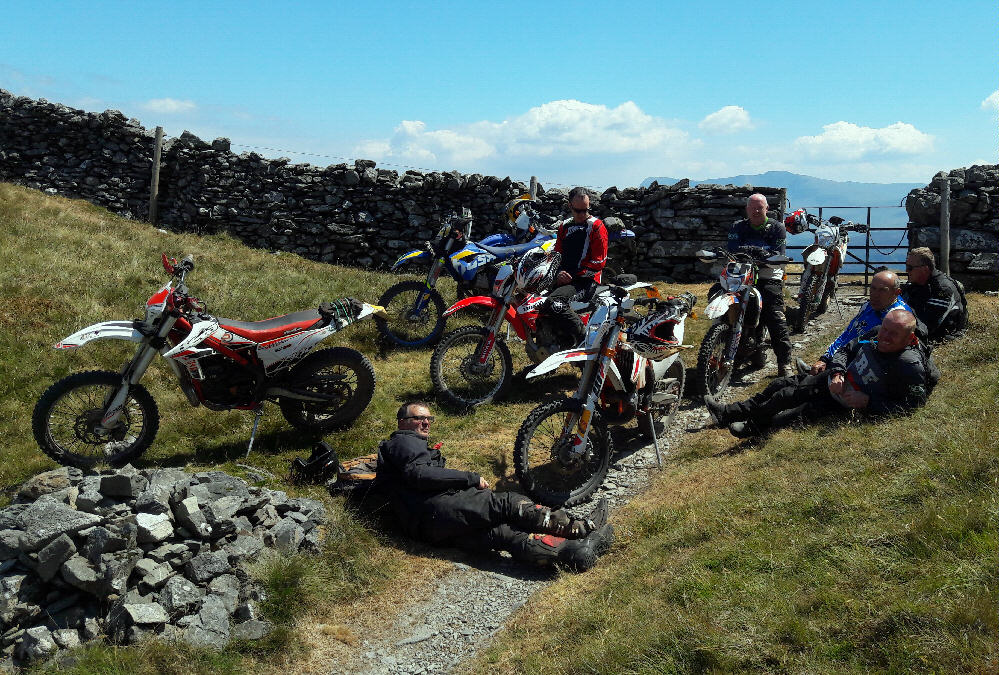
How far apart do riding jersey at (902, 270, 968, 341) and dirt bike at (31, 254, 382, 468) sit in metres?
5.62

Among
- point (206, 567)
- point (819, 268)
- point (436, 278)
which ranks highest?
point (819, 268)

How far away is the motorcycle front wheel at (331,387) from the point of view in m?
7.13

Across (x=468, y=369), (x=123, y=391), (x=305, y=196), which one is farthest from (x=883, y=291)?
(x=305, y=196)

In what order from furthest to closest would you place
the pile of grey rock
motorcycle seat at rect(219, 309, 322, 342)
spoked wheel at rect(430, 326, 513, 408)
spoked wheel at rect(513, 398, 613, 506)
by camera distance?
spoked wheel at rect(430, 326, 513, 408)
motorcycle seat at rect(219, 309, 322, 342)
spoked wheel at rect(513, 398, 613, 506)
the pile of grey rock

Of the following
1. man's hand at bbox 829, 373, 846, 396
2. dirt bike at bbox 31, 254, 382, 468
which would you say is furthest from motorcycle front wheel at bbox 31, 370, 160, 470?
→ man's hand at bbox 829, 373, 846, 396

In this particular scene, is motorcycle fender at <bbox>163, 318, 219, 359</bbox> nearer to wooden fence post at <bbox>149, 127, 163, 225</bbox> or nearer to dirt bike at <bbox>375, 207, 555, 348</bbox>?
dirt bike at <bbox>375, 207, 555, 348</bbox>

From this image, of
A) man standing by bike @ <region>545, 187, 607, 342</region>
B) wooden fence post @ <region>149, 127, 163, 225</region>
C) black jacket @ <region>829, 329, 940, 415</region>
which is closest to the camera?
black jacket @ <region>829, 329, 940, 415</region>

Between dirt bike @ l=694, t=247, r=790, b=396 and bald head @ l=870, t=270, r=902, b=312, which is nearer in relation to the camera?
bald head @ l=870, t=270, r=902, b=312

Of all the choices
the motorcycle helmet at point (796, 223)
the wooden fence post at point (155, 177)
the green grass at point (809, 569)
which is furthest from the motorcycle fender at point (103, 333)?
the wooden fence post at point (155, 177)

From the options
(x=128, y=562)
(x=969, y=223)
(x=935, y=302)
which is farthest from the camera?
(x=969, y=223)

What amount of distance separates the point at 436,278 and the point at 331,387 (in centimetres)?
354

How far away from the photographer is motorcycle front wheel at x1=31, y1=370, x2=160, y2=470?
6207 mm

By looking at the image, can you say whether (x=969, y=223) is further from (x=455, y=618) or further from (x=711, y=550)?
(x=455, y=618)

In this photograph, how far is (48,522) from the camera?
459cm
